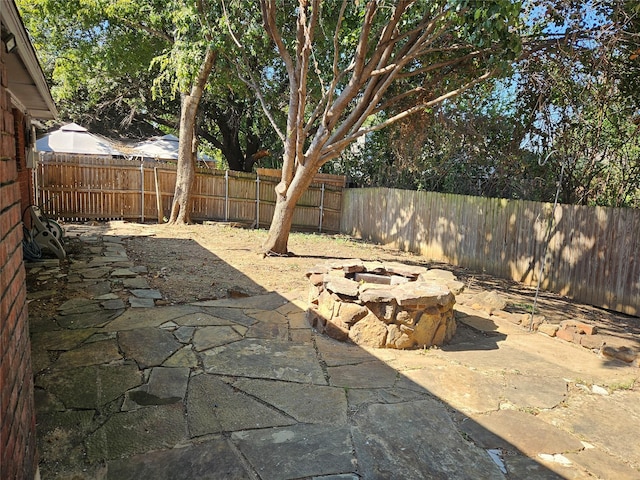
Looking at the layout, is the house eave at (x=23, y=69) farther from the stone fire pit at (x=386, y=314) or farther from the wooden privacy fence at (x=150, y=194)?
the wooden privacy fence at (x=150, y=194)

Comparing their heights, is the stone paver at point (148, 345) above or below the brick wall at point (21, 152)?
below

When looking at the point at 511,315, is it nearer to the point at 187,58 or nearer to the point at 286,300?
the point at 286,300

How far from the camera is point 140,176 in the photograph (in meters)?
12.2

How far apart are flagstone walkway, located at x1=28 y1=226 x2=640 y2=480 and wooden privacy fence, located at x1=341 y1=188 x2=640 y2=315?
105 inches

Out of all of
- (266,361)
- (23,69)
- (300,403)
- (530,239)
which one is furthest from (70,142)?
(300,403)

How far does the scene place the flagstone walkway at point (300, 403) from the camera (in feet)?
6.97

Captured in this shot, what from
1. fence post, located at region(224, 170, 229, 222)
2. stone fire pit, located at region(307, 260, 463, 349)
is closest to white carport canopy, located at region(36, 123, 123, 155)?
fence post, located at region(224, 170, 229, 222)

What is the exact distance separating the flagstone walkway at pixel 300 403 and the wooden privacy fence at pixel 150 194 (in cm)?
814

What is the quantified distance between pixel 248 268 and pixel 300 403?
4.20 meters

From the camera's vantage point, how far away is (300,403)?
2.71 m

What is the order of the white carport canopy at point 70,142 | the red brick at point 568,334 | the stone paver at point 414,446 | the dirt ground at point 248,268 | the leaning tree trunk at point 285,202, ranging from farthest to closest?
the white carport canopy at point 70,142 < the leaning tree trunk at point 285,202 < the dirt ground at point 248,268 < the red brick at point 568,334 < the stone paver at point 414,446

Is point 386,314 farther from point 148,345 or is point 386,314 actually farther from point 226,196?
point 226,196

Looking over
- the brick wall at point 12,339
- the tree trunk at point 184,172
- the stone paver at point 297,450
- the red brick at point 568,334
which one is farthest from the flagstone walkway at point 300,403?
the tree trunk at point 184,172

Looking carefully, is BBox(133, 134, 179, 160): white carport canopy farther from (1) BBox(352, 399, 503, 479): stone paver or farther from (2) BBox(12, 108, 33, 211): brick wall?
(1) BBox(352, 399, 503, 479): stone paver
